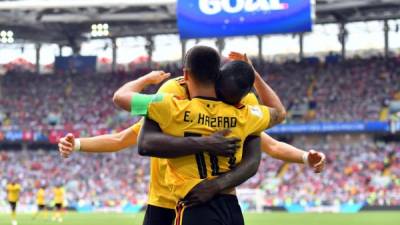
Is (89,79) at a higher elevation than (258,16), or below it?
below

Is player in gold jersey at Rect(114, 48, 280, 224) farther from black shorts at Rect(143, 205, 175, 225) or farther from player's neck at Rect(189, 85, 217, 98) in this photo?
black shorts at Rect(143, 205, 175, 225)

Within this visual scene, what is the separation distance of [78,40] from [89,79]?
2993 millimetres

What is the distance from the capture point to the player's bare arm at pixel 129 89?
4.45 meters

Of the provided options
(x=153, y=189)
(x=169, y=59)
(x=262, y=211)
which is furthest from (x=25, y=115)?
(x=153, y=189)

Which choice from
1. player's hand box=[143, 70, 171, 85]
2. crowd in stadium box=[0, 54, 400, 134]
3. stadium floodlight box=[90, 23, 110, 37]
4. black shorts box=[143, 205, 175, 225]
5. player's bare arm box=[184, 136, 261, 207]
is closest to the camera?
player's bare arm box=[184, 136, 261, 207]

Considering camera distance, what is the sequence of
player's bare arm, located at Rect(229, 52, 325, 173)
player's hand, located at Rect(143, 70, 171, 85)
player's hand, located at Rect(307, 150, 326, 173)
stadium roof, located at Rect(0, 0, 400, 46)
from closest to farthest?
player's bare arm, located at Rect(229, 52, 325, 173) < player's hand, located at Rect(143, 70, 171, 85) < player's hand, located at Rect(307, 150, 326, 173) < stadium roof, located at Rect(0, 0, 400, 46)

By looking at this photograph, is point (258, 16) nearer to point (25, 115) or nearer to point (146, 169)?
point (146, 169)

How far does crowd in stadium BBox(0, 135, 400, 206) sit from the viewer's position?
3753cm

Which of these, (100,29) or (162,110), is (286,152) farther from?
(100,29)

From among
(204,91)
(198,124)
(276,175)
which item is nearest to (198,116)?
(198,124)

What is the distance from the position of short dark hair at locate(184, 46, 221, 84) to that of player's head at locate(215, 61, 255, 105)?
0.07 meters

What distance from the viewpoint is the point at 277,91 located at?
47375 millimetres

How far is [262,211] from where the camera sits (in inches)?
1443

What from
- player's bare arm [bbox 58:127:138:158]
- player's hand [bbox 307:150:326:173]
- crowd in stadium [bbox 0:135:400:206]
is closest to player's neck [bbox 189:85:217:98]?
player's hand [bbox 307:150:326:173]
